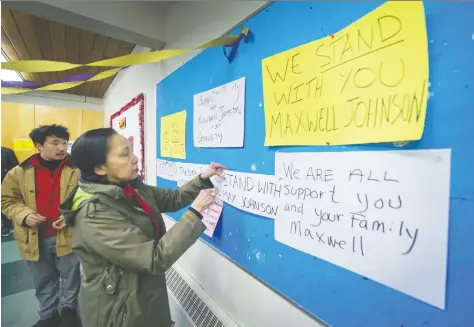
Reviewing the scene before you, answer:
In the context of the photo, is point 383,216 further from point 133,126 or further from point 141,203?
point 133,126

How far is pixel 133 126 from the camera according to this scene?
6.60ft

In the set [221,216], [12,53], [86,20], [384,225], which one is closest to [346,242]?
[384,225]

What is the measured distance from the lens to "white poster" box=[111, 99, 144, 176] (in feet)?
6.08

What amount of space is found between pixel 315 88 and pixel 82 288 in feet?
3.02

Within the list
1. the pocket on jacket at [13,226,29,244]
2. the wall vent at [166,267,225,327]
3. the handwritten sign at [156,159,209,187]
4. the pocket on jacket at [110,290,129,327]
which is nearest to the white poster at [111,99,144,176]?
the handwritten sign at [156,159,209,187]

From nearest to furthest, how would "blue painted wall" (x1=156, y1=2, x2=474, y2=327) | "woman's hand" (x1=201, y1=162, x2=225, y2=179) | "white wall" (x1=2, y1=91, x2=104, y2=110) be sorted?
"blue painted wall" (x1=156, y1=2, x2=474, y2=327) → "woman's hand" (x1=201, y1=162, x2=225, y2=179) → "white wall" (x1=2, y1=91, x2=104, y2=110)

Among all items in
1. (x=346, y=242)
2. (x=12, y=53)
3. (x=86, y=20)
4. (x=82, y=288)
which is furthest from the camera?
(x=12, y=53)

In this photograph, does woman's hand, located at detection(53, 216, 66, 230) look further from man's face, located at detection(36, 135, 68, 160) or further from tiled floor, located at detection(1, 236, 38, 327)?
tiled floor, located at detection(1, 236, 38, 327)

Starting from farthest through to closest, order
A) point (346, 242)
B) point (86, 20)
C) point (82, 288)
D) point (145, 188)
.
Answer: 1. point (86, 20)
2. point (145, 188)
3. point (82, 288)
4. point (346, 242)

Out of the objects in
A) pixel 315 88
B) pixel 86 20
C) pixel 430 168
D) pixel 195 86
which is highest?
pixel 86 20

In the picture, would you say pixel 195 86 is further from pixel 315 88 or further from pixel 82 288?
pixel 82 288

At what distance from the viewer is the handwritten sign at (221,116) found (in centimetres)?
79

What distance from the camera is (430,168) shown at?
1.27 feet

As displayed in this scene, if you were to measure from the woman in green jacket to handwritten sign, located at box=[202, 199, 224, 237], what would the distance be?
0.70 feet
